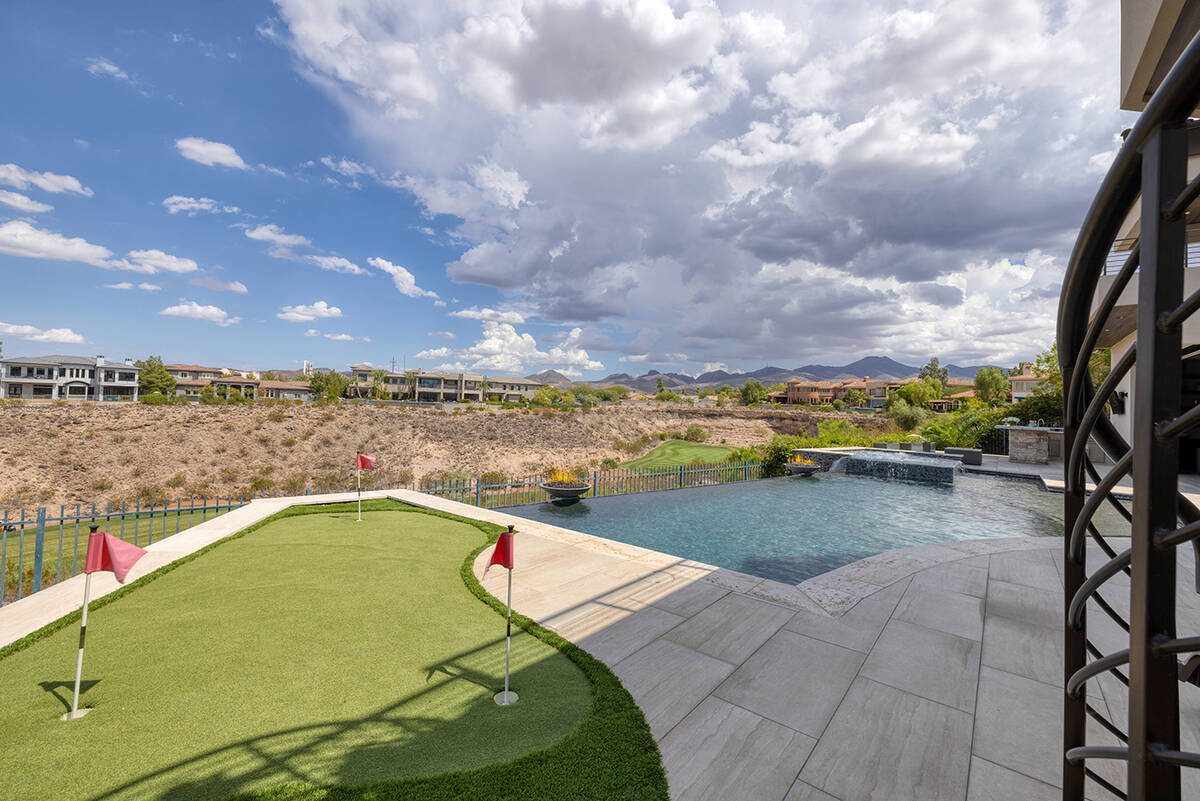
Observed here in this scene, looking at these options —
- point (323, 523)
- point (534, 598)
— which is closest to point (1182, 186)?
point (534, 598)

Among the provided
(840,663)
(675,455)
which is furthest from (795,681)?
(675,455)

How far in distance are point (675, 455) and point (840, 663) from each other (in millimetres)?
29188

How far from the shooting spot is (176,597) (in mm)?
5648

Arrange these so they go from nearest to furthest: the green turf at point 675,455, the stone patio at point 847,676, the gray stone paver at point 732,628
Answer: the stone patio at point 847,676
the gray stone paver at point 732,628
the green turf at point 675,455

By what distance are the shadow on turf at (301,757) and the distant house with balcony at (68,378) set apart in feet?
269

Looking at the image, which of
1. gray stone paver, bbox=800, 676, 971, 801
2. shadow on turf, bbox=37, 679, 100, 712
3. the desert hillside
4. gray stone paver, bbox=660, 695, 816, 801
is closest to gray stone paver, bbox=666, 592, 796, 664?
gray stone paver, bbox=660, 695, 816, 801

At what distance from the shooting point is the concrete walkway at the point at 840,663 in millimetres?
3035

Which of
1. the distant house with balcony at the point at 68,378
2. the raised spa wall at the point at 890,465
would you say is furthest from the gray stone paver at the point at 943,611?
the distant house with balcony at the point at 68,378

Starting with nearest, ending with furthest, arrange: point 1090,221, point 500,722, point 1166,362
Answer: point 1166,362, point 1090,221, point 500,722

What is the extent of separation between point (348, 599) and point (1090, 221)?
671cm

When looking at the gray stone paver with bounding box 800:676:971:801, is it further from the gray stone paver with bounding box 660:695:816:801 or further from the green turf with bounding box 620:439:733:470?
the green turf with bounding box 620:439:733:470

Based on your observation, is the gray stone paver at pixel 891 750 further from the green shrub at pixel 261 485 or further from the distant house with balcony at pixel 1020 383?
the distant house with balcony at pixel 1020 383

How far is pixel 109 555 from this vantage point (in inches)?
145

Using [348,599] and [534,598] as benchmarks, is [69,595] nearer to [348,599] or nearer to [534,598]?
[348,599]
